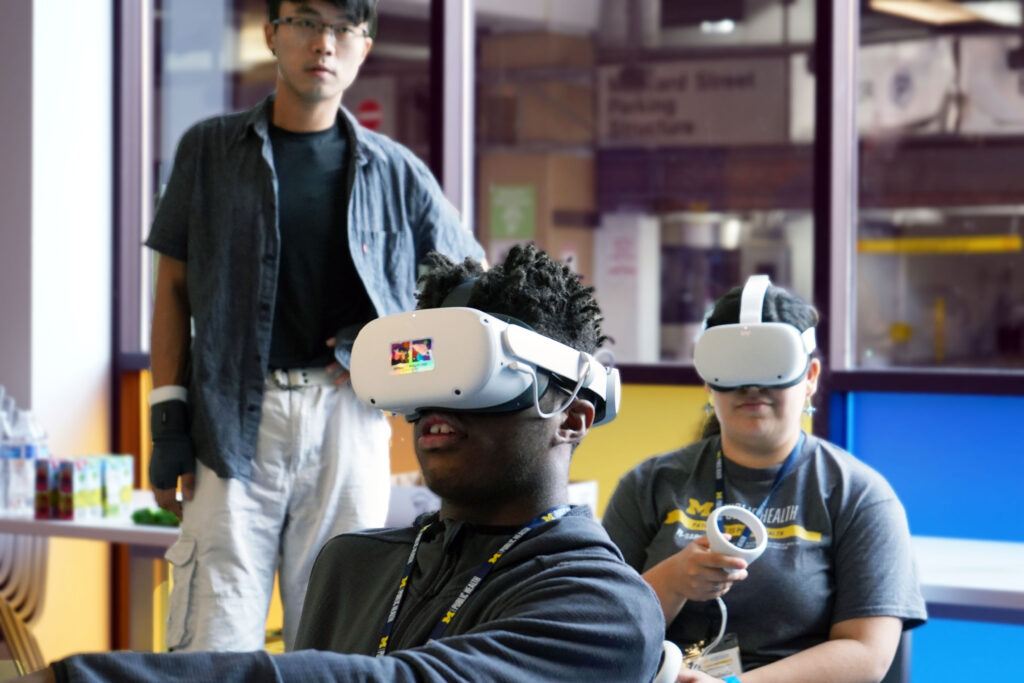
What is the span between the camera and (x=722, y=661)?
1935mm

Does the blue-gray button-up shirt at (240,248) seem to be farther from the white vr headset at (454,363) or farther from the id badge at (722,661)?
the white vr headset at (454,363)

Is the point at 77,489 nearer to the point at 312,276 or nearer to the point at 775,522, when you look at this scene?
the point at 312,276

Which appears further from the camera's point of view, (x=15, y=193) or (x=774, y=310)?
(x=15, y=193)

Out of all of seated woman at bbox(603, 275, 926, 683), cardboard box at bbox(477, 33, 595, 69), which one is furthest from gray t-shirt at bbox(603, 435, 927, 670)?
cardboard box at bbox(477, 33, 595, 69)

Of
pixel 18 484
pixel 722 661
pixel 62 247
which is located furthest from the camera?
pixel 62 247

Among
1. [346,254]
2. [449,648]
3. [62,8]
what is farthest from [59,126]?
[449,648]

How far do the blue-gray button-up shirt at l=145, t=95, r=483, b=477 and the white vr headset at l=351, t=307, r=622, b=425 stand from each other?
1.09 metres

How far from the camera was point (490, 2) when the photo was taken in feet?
15.9

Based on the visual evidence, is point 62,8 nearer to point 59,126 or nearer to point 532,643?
point 59,126

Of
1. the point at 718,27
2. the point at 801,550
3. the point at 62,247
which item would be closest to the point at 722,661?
the point at 801,550

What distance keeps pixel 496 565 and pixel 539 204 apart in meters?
3.57

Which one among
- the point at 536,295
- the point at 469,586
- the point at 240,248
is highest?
the point at 240,248

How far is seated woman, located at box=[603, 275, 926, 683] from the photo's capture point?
193 centimetres

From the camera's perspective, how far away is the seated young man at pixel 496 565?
1.06m
